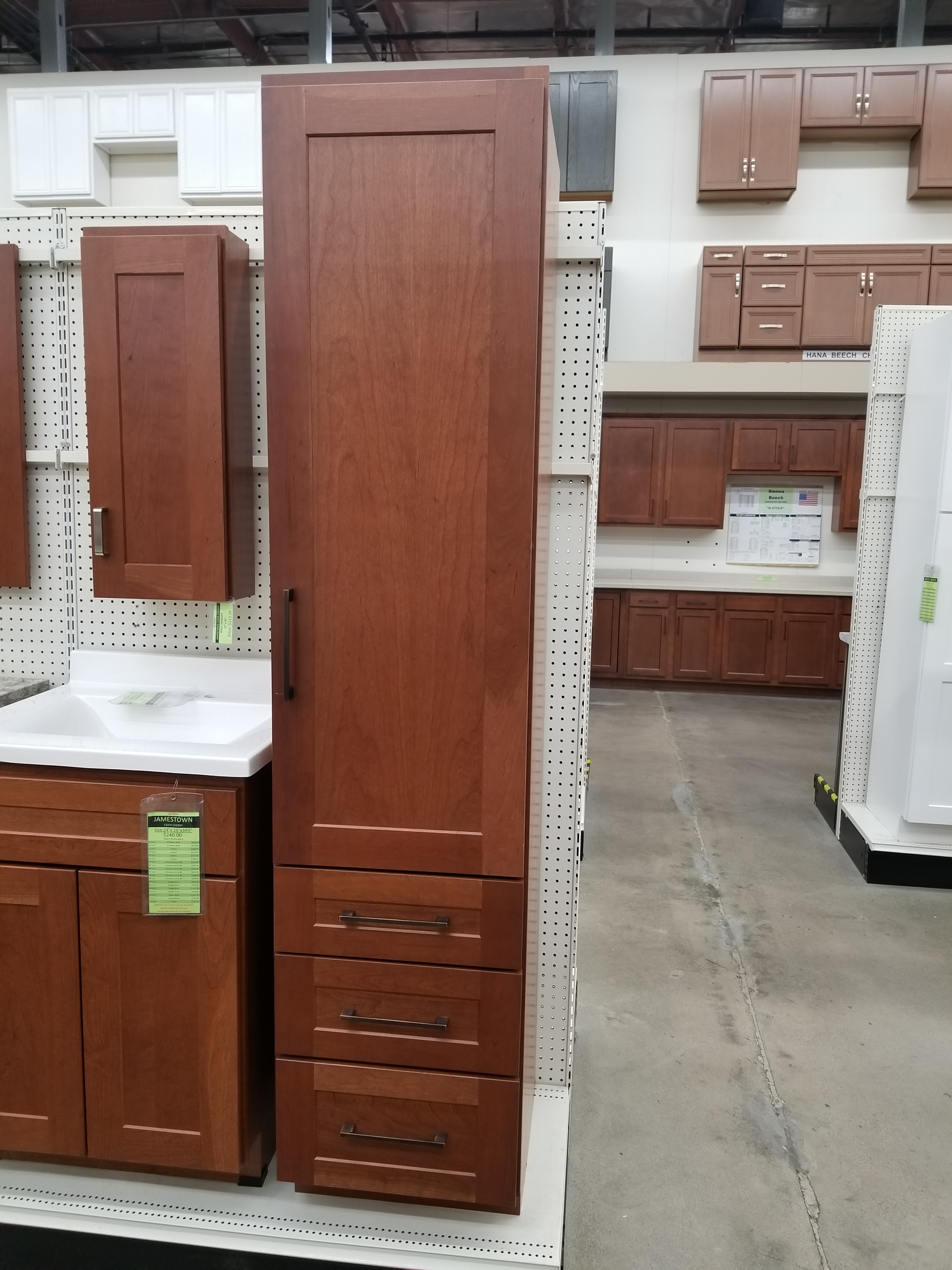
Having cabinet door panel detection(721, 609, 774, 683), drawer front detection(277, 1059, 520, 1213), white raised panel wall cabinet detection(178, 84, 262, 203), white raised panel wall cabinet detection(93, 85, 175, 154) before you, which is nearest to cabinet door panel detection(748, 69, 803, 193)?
cabinet door panel detection(721, 609, 774, 683)

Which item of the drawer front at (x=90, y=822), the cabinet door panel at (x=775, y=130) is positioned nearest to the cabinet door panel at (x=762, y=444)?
the cabinet door panel at (x=775, y=130)

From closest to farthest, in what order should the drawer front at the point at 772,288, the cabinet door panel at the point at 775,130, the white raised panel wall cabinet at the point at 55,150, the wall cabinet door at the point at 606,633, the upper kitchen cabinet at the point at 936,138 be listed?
the white raised panel wall cabinet at the point at 55,150, the upper kitchen cabinet at the point at 936,138, the cabinet door panel at the point at 775,130, the drawer front at the point at 772,288, the wall cabinet door at the point at 606,633

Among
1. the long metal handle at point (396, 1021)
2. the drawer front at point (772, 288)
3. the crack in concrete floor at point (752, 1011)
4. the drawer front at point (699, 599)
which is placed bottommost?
the crack in concrete floor at point (752, 1011)

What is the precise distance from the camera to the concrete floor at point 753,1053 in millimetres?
1871

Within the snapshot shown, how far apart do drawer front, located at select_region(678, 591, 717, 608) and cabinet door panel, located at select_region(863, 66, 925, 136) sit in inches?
144

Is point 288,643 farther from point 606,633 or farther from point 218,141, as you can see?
point 606,633

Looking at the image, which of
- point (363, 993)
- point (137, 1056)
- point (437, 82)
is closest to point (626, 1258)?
point (363, 993)

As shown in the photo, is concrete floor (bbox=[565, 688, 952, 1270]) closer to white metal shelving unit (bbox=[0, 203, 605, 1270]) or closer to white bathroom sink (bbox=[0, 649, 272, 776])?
white metal shelving unit (bbox=[0, 203, 605, 1270])

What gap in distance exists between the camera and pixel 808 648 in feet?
22.9

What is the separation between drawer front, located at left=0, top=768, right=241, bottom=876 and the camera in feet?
5.43

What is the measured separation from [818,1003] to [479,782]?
1.80 metres

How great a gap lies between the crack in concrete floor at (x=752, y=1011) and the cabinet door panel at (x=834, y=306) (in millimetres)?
3678

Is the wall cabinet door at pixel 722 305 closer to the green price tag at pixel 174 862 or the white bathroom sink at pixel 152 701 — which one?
the white bathroom sink at pixel 152 701

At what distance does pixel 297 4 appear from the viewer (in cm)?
688
